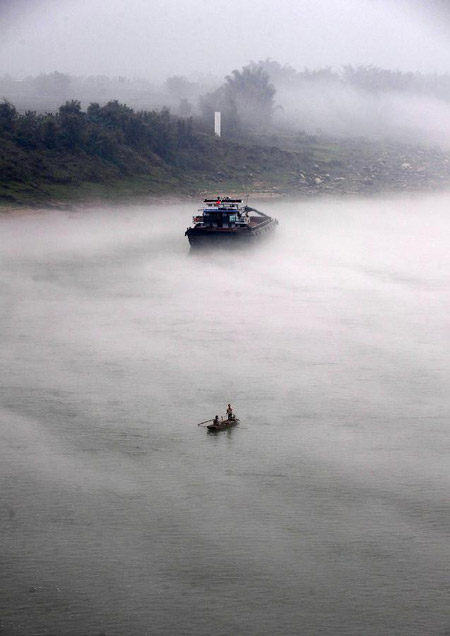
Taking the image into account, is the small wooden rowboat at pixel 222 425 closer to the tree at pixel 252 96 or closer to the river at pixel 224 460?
the river at pixel 224 460

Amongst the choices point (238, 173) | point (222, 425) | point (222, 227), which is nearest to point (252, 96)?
point (238, 173)

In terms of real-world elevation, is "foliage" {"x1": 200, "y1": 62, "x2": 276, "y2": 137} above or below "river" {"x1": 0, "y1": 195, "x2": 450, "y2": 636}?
above

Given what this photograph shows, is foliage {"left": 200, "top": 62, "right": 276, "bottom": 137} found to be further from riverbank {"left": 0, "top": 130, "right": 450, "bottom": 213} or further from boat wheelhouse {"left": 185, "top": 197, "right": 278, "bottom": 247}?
boat wheelhouse {"left": 185, "top": 197, "right": 278, "bottom": 247}

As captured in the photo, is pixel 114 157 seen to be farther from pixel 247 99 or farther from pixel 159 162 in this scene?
pixel 247 99

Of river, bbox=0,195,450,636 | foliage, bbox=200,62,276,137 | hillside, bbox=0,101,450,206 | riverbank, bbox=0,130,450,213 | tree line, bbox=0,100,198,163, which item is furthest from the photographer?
foliage, bbox=200,62,276,137

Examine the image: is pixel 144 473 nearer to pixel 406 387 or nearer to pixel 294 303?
pixel 406 387

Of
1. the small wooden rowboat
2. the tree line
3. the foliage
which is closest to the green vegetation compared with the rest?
the tree line
